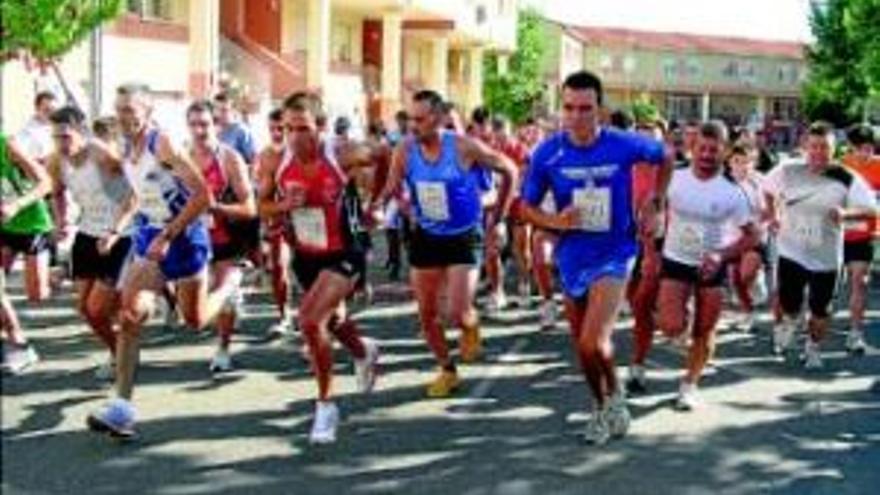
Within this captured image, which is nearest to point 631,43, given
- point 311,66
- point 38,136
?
point 311,66

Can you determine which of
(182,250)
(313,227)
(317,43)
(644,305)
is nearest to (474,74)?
(317,43)

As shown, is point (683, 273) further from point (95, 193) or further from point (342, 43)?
point (342, 43)

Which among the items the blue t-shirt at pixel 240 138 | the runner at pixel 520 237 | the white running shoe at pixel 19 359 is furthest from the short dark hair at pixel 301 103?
the runner at pixel 520 237

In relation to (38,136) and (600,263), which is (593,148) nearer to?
(600,263)

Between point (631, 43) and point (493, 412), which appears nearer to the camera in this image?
point (493, 412)

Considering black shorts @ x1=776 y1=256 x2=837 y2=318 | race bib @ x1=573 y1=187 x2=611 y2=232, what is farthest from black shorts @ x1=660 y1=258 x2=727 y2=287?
black shorts @ x1=776 y1=256 x2=837 y2=318

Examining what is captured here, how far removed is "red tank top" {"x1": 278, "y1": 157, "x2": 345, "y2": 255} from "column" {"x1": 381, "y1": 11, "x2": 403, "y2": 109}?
101ft

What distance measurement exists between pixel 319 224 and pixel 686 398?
8.49ft

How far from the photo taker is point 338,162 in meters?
8.41

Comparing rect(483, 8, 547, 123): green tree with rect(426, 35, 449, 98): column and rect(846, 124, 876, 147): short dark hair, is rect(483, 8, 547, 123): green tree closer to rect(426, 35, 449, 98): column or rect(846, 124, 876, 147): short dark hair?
rect(426, 35, 449, 98): column

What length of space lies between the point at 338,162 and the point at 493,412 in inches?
70.3

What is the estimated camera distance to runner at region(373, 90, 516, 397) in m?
9.55

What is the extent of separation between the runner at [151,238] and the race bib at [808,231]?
4.44 meters

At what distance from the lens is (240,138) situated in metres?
13.7
